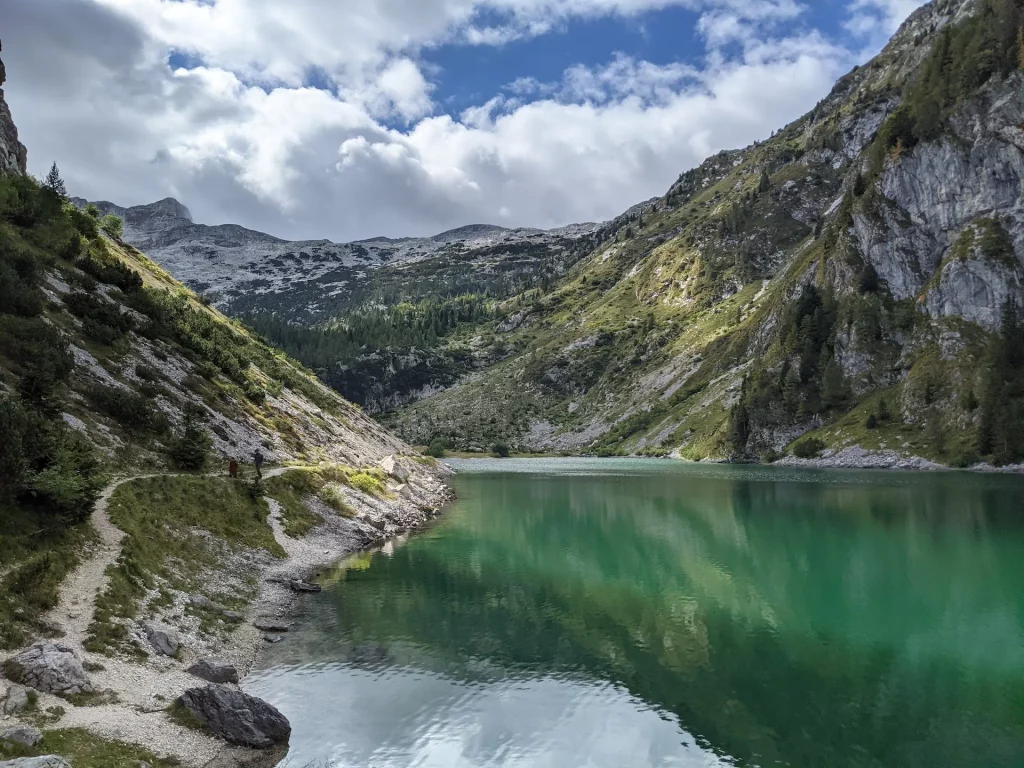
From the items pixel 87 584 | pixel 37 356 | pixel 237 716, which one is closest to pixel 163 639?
pixel 87 584

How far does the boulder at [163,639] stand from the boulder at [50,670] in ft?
14.1

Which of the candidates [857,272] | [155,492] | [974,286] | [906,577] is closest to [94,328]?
[155,492]

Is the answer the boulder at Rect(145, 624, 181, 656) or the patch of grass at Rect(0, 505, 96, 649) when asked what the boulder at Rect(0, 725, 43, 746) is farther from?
the boulder at Rect(145, 624, 181, 656)

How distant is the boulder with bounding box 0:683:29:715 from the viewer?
15234 millimetres

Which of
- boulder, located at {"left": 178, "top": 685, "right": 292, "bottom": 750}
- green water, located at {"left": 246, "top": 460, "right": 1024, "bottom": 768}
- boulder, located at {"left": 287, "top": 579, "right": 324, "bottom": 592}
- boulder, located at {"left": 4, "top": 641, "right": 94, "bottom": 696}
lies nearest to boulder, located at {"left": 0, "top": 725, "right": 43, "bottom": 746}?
boulder, located at {"left": 4, "top": 641, "right": 94, "bottom": 696}

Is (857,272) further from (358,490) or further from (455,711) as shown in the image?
(455,711)

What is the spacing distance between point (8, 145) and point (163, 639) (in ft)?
239

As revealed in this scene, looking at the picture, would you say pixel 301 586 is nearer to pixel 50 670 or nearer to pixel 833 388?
pixel 50 670

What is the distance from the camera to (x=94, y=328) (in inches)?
1891

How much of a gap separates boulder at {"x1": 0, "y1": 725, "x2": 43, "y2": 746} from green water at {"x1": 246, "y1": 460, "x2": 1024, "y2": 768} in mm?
6674

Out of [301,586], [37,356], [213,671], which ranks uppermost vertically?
[37,356]

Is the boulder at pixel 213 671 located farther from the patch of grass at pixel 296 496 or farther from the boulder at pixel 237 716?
the patch of grass at pixel 296 496

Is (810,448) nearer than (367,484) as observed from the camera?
No

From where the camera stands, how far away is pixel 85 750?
49.0 feet
